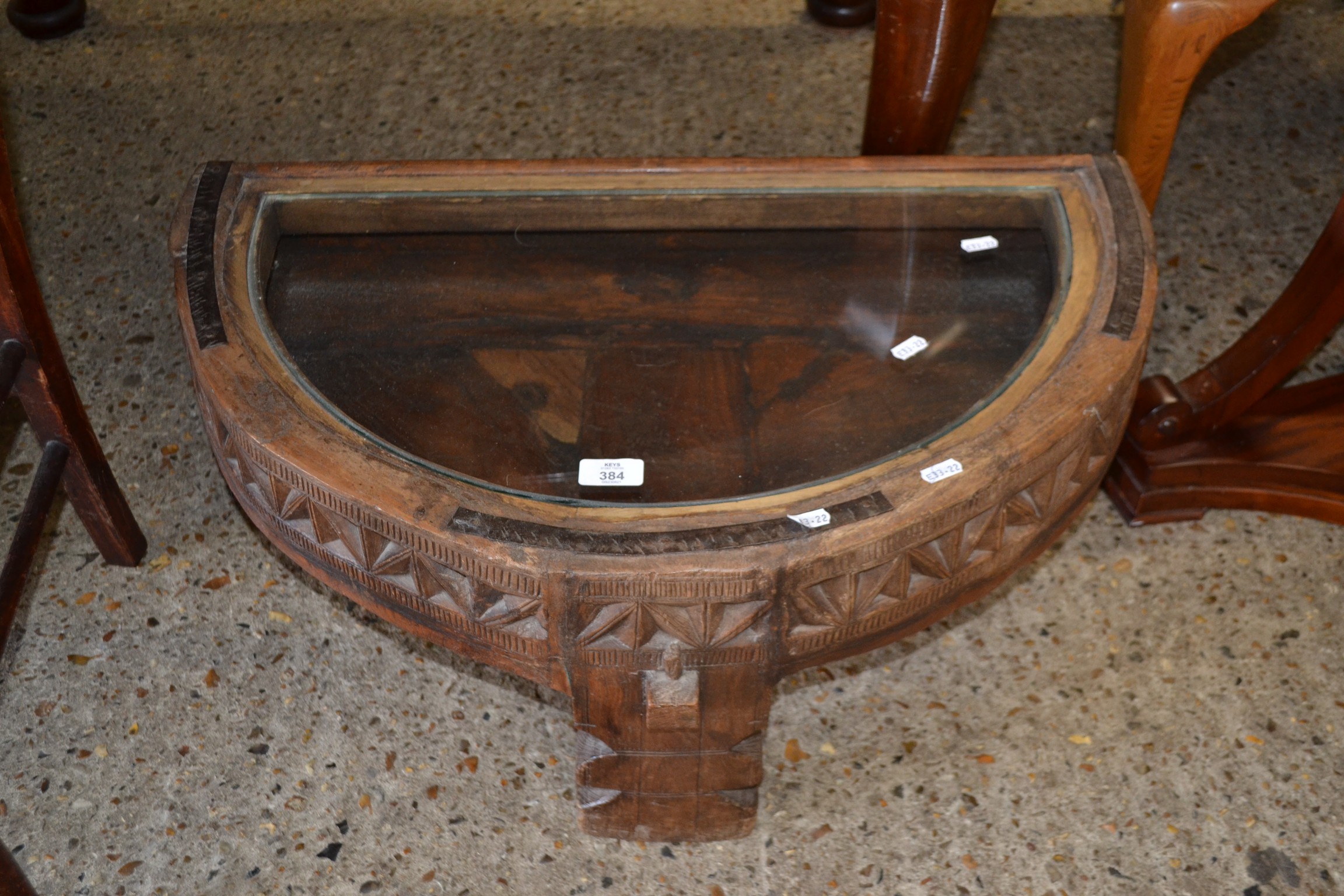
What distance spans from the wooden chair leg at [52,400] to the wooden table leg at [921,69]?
110 cm

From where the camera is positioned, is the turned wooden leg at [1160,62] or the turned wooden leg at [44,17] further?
the turned wooden leg at [44,17]

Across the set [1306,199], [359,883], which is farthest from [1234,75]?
[359,883]

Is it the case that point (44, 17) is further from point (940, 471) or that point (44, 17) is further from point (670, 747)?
point (940, 471)

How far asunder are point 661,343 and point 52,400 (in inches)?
28.8

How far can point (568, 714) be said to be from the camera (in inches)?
68.2

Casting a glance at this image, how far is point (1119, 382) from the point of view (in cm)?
135

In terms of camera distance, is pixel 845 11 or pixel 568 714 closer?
pixel 568 714

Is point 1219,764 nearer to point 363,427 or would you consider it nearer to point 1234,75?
point 363,427

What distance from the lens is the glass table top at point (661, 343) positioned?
4.55 feet

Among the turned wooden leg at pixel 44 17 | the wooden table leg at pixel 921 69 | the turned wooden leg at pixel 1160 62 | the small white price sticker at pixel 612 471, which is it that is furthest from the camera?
the turned wooden leg at pixel 44 17

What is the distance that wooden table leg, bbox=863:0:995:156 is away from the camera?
179 cm

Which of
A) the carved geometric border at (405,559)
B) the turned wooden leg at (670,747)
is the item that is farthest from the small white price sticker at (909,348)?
the carved geometric border at (405,559)

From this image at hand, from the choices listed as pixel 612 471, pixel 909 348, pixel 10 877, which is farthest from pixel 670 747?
pixel 10 877

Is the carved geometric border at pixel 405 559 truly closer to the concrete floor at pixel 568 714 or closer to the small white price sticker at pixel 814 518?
the small white price sticker at pixel 814 518
